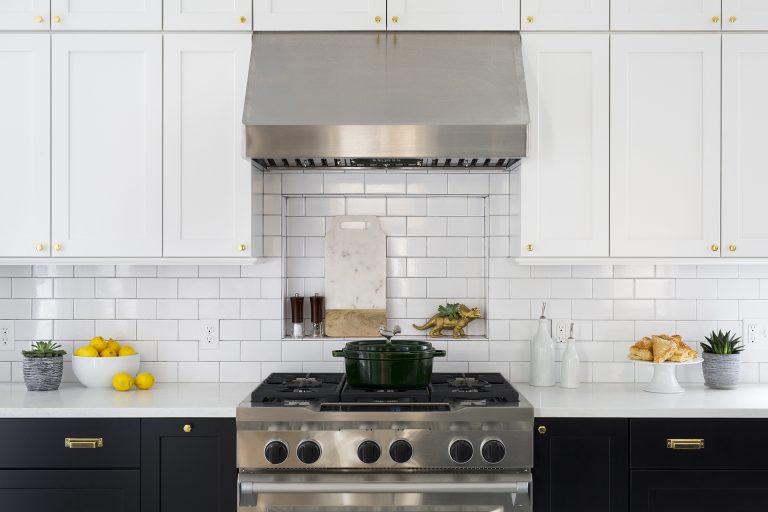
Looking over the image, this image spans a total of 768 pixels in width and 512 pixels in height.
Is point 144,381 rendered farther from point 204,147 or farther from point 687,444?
point 687,444

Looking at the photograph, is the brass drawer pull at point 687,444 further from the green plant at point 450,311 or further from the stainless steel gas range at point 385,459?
the green plant at point 450,311

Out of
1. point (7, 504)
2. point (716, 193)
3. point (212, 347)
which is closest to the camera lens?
point (7, 504)

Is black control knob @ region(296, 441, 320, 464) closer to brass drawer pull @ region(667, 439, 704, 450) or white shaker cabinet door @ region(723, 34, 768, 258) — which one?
brass drawer pull @ region(667, 439, 704, 450)

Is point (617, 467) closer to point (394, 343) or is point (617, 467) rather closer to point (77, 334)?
point (394, 343)

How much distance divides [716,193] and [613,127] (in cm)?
49

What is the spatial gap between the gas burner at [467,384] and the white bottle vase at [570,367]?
13.5 inches

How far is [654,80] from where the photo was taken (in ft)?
9.45

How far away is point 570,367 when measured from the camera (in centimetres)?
304

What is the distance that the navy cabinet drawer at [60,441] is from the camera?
2600 millimetres

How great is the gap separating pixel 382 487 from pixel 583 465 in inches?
29.3
